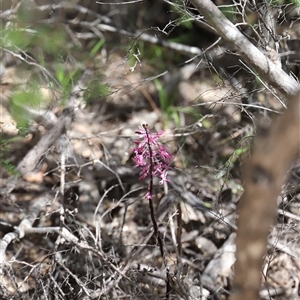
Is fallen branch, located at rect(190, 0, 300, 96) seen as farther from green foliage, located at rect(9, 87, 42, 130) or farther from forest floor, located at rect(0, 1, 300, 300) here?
green foliage, located at rect(9, 87, 42, 130)

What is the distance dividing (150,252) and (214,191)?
414mm

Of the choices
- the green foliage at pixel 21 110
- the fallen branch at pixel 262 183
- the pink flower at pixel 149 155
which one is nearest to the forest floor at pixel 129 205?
the green foliage at pixel 21 110

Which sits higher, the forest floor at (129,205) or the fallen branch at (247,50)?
the fallen branch at (247,50)

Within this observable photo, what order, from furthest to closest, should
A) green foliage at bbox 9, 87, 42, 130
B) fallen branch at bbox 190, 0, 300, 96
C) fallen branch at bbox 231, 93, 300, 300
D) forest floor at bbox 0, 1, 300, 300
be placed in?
1. green foliage at bbox 9, 87, 42, 130
2. forest floor at bbox 0, 1, 300, 300
3. fallen branch at bbox 190, 0, 300, 96
4. fallen branch at bbox 231, 93, 300, 300

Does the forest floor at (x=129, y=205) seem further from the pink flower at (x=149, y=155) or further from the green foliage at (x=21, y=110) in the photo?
the pink flower at (x=149, y=155)

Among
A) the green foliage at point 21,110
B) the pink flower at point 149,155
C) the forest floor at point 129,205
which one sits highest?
the pink flower at point 149,155

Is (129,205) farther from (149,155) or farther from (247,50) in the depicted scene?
(247,50)

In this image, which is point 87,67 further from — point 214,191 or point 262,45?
point 262,45

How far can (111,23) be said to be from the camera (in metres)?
3.47

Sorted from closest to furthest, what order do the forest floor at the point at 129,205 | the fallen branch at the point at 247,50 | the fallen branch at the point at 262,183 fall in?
the fallen branch at the point at 262,183
the fallen branch at the point at 247,50
the forest floor at the point at 129,205

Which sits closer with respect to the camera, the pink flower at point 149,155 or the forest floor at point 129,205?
the pink flower at point 149,155

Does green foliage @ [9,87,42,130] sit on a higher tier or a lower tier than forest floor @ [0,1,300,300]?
higher

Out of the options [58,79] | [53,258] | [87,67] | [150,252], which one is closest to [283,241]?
[150,252]

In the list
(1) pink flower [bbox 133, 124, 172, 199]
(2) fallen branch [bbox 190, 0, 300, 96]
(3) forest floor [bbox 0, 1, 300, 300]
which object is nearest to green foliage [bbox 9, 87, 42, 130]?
(3) forest floor [bbox 0, 1, 300, 300]
